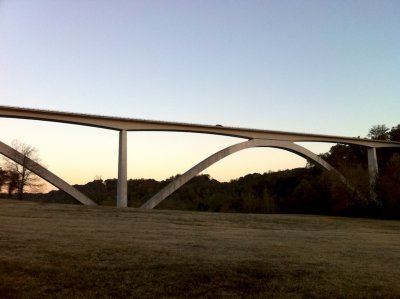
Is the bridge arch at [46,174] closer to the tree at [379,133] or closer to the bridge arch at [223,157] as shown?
the bridge arch at [223,157]

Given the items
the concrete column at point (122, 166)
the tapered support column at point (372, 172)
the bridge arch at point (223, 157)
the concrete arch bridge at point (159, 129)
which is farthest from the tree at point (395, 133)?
the concrete column at point (122, 166)

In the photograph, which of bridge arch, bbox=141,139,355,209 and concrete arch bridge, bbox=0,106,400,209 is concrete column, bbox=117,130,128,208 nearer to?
concrete arch bridge, bbox=0,106,400,209

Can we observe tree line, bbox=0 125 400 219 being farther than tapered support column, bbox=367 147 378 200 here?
No

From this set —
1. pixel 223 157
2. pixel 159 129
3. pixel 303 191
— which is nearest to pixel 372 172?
pixel 303 191

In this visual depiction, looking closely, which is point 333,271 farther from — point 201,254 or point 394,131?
point 394,131

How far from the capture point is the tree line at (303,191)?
136 feet

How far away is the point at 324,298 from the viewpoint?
22.7 ft

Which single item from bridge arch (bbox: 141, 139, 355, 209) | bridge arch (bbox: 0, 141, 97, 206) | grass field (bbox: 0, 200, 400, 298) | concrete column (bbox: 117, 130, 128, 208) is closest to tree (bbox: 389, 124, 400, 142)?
bridge arch (bbox: 141, 139, 355, 209)

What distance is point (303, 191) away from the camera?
54250 mm

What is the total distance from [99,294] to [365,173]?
137ft

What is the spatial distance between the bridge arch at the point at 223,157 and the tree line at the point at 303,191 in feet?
5.34

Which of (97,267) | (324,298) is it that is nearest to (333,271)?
(324,298)

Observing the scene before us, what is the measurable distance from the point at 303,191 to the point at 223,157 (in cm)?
1624

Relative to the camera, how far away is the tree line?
136 feet
